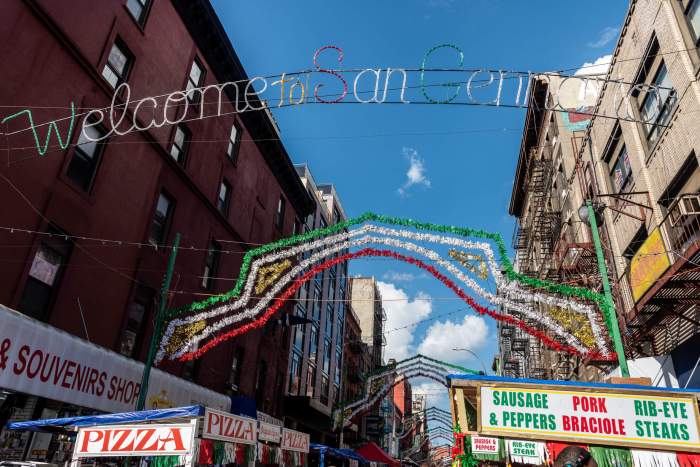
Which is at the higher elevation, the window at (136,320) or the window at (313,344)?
the window at (313,344)

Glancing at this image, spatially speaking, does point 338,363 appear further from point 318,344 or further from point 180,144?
point 180,144

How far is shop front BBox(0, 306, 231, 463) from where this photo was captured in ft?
35.0

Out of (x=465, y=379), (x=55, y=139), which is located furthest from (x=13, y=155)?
(x=465, y=379)

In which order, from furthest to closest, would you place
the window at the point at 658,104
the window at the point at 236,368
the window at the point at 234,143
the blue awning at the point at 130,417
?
the window at the point at 234,143 < the window at the point at 236,368 < the window at the point at 658,104 < the blue awning at the point at 130,417

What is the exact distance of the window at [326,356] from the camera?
4372 cm

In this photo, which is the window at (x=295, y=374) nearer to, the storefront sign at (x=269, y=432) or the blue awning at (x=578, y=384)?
the storefront sign at (x=269, y=432)

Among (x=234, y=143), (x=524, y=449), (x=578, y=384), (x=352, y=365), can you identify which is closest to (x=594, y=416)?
(x=578, y=384)

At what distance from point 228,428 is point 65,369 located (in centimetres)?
601

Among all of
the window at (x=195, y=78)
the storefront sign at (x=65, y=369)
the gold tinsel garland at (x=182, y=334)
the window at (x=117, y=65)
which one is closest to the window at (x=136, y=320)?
the gold tinsel garland at (x=182, y=334)

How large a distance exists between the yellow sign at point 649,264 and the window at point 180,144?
1703 cm

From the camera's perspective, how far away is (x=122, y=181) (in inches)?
647

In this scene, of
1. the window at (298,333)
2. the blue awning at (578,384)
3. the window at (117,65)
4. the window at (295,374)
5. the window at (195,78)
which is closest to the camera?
the blue awning at (578,384)

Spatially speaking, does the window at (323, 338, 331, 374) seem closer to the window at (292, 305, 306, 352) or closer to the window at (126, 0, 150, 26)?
the window at (292, 305, 306, 352)

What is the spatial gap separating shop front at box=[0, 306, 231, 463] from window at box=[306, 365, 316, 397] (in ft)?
75.5
